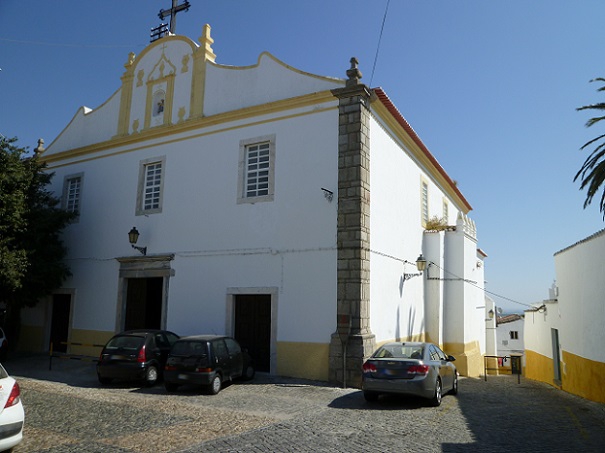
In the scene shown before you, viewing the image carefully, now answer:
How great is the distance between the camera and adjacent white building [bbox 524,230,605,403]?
12.4 meters

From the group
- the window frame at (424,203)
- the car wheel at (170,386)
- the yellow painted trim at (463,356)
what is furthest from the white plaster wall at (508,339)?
the car wheel at (170,386)

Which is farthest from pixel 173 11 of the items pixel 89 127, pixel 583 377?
pixel 583 377

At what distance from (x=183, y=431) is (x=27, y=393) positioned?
491cm

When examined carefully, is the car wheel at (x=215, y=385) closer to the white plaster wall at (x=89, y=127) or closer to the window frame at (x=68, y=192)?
the window frame at (x=68, y=192)

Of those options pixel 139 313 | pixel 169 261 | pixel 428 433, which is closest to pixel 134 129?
pixel 169 261

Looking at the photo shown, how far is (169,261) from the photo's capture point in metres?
15.6

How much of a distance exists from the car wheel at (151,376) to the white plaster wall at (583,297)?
10.6 m

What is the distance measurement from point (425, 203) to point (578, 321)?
6.96 m

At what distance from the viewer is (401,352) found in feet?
34.4

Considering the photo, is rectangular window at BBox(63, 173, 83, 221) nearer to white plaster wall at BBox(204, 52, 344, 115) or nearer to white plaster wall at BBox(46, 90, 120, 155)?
white plaster wall at BBox(46, 90, 120, 155)

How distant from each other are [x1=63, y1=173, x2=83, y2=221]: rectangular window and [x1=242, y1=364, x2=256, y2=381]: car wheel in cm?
981

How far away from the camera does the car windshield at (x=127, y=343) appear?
12.0 metres

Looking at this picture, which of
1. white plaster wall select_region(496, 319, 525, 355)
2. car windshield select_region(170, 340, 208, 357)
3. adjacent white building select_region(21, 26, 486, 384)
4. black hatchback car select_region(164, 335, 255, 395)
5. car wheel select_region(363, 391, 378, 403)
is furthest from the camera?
white plaster wall select_region(496, 319, 525, 355)

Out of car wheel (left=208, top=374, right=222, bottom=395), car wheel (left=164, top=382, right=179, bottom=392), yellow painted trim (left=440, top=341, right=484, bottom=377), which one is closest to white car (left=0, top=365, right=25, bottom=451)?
car wheel (left=208, top=374, right=222, bottom=395)
